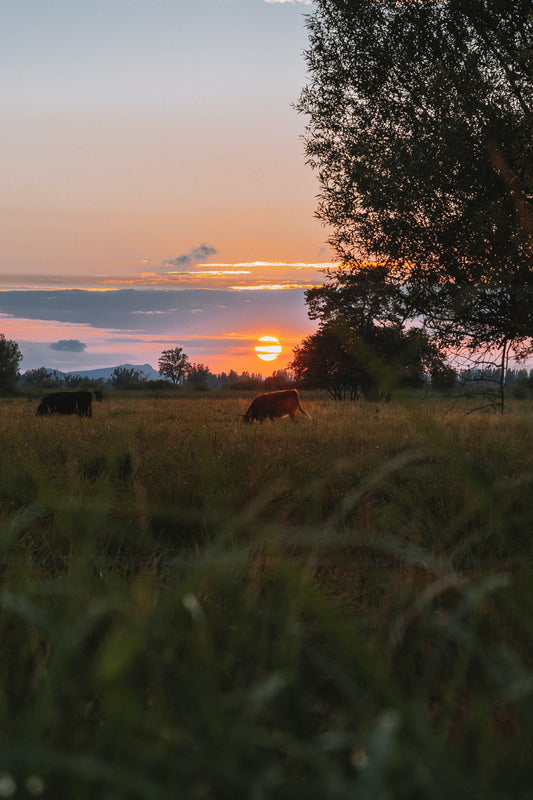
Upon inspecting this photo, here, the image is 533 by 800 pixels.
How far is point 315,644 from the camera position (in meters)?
3.11

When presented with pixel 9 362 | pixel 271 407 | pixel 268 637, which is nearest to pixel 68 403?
pixel 271 407

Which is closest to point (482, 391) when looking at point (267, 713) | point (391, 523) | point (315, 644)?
point (391, 523)

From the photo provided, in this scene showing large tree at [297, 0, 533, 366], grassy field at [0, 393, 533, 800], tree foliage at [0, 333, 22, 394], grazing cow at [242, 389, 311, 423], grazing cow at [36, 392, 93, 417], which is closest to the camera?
grassy field at [0, 393, 533, 800]

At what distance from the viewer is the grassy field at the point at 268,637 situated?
1.83m

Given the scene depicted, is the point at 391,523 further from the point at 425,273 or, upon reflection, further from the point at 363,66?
the point at 363,66

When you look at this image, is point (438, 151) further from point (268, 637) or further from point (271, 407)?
point (271, 407)

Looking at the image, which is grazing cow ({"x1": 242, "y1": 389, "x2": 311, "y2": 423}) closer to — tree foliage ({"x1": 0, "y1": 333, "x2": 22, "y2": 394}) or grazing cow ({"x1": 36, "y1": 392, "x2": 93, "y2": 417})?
grazing cow ({"x1": 36, "y1": 392, "x2": 93, "y2": 417})

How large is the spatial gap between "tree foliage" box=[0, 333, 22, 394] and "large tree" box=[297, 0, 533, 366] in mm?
80925

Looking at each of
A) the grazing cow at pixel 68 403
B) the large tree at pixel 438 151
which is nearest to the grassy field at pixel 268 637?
the large tree at pixel 438 151

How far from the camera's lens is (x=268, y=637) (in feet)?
10.0

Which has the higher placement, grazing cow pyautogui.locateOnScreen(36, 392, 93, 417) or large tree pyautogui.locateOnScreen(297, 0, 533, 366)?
large tree pyautogui.locateOnScreen(297, 0, 533, 366)

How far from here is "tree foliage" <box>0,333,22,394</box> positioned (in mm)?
84275

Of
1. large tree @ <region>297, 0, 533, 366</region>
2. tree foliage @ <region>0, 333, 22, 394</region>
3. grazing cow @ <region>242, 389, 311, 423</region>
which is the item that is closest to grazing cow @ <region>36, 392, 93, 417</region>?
grazing cow @ <region>242, 389, 311, 423</region>

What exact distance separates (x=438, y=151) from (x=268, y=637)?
31.7 ft
